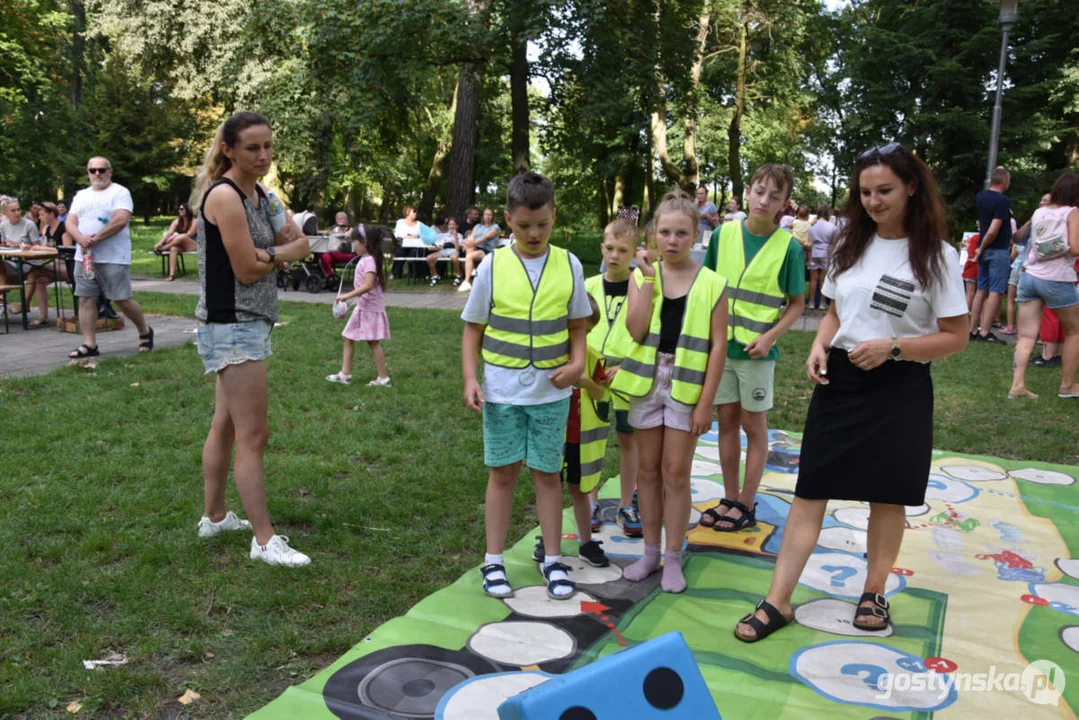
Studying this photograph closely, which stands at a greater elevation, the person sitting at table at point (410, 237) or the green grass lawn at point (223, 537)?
the person sitting at table at point (410, 237)

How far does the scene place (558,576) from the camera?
3703 mm

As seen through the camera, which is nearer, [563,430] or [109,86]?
[563,430]

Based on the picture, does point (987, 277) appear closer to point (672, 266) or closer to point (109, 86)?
point (672, 266)

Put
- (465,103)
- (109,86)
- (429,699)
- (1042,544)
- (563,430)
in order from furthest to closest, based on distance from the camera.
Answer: (109,86) < (465,103) < (1042,544) < (563,430) < (429,699)

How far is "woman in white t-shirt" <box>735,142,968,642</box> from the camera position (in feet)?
10.2

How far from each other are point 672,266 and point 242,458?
2124 millimetres

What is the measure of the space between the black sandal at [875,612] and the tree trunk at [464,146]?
1687 cm

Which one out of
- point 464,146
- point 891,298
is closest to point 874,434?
point 891,298

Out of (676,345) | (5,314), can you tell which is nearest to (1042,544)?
(676,345)

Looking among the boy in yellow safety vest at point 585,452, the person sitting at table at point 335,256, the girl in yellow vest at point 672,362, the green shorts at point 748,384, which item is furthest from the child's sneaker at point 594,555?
the person sitting at table at point 335,256

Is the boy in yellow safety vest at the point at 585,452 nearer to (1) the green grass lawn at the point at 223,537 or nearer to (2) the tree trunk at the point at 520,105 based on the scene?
(1) the green grass lawn at the point at 223,537

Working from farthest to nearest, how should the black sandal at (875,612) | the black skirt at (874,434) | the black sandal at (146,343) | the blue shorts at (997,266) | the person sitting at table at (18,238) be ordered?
the person sitting at table at (18,238) < the blue shorts at (997,266) < the black sandal at (146,343) < the black sandal at (875,612) < the black skirt at (874,434)

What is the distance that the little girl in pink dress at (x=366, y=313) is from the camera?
762 centimetres

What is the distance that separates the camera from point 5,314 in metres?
10.7
